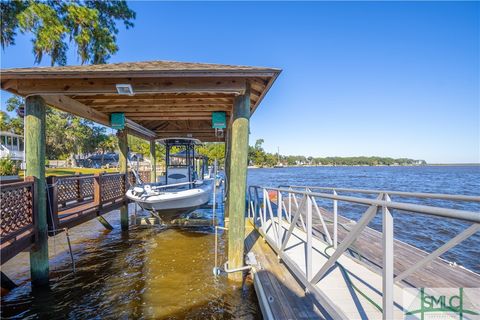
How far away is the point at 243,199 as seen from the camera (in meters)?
4.64

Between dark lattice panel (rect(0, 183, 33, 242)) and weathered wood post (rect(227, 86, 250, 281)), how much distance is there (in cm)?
338

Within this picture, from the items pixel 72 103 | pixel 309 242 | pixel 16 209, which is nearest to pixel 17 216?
pixel 16 209

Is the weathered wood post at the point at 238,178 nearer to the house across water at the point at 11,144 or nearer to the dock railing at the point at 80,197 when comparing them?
the dock railing at the point at 80,197

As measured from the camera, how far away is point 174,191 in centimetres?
834

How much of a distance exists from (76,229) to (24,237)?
19.4ft

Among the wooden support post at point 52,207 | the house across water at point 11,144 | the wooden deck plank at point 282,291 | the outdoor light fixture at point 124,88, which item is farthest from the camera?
the house across water at point 11,144

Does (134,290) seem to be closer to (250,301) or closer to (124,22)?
(250,301)

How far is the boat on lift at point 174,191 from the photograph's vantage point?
23.4 feet

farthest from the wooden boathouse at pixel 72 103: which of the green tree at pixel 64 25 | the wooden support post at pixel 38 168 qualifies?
the green tree at pixel 64 25

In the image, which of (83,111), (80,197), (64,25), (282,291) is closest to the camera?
(282,291)

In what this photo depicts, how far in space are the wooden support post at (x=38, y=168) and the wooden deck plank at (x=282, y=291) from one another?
149 inches

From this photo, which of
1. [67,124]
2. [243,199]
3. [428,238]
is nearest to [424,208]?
[243,199]

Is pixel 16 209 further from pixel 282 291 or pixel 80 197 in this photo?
pixel 282 291

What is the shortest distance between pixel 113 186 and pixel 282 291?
6459 mm
